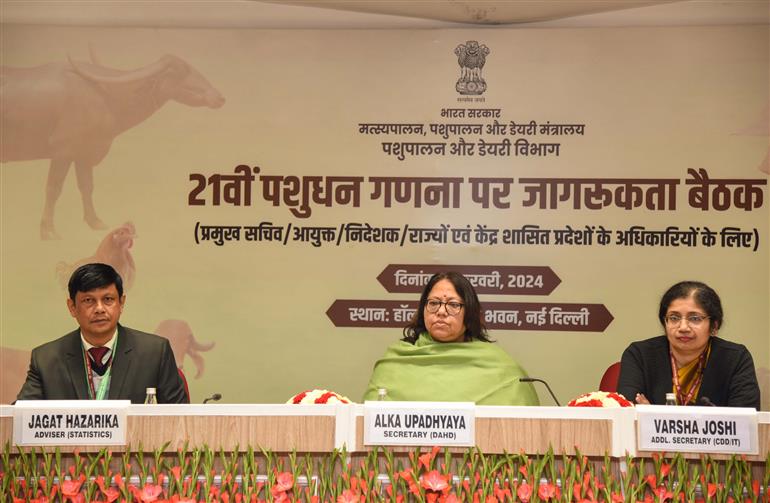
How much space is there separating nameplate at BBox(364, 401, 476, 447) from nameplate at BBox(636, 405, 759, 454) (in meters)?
0.44

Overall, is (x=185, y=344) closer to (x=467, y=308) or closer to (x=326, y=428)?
(x=467, y=308)

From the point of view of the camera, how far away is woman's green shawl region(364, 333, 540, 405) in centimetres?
328

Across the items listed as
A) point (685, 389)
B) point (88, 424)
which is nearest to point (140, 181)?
point (88, 424)

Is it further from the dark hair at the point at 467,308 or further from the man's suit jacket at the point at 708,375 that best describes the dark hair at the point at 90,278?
the man's suit jacket at the point at 708,375

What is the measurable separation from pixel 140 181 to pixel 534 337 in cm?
222

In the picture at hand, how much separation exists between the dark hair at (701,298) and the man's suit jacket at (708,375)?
0.12 metres

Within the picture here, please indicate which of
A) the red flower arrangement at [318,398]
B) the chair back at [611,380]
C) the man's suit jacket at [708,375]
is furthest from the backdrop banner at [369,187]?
the red flower arrangement at [318,398]

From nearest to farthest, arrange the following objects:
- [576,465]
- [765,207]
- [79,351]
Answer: [576,465], [79,351], [765,207]

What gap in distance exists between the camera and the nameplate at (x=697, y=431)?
2123mm

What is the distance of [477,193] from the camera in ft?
14.5

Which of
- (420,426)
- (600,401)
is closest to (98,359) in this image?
(420,426)

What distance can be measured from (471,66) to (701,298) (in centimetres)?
181

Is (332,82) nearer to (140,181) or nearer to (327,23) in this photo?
(327,23)

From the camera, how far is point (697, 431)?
2137mm
